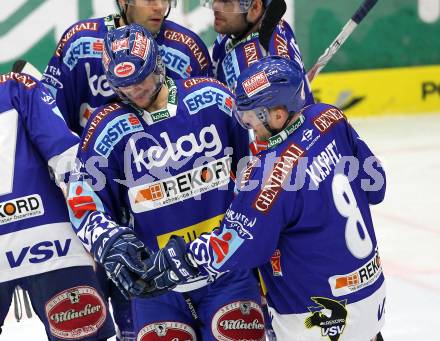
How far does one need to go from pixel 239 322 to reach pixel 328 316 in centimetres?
38

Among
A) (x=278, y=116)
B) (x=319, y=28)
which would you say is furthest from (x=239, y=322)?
(x=319, y=28)

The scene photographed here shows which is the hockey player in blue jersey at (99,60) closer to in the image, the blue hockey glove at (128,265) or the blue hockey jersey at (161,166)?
the blue hockey jersey at (161,166)

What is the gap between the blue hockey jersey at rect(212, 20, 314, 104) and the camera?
372cm

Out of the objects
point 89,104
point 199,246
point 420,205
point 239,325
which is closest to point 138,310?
point 239,325

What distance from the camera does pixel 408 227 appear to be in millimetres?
5594

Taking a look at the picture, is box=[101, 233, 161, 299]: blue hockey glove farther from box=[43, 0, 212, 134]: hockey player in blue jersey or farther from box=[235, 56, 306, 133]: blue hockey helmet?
box=[43, 0, 212, 134]: hockey player in blue jersey

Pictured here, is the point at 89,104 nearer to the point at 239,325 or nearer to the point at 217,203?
the point at 217,203

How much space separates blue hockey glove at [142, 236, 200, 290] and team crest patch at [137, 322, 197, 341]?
32 cm

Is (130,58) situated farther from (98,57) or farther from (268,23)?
(268,23)

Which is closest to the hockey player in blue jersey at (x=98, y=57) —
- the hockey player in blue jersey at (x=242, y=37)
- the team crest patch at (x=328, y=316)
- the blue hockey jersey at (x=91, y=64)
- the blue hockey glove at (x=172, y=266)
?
the blue hockey jersey at (x=91, y=64)

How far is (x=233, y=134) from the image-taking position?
2984 millimetres

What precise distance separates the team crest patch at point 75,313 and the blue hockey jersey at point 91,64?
80 cm

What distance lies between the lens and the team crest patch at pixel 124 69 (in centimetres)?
278

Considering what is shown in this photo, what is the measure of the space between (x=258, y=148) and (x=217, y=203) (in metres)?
0.21
